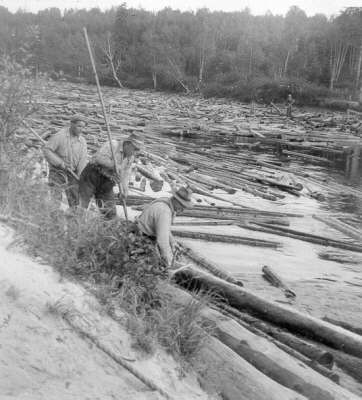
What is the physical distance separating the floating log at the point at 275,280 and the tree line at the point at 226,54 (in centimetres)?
4057

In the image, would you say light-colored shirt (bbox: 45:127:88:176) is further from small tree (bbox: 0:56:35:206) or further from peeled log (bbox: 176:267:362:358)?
peeled log (bbox: 176:267:362:358)

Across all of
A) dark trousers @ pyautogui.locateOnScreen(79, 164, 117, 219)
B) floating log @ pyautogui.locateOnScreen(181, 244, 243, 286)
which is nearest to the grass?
floating log @ pyautogui.locateOnScreen(181, 244, 243, 286)

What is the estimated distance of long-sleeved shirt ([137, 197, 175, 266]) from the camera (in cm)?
511

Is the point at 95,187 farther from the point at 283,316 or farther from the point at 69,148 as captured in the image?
the point at 283,316

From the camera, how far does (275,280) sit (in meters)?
7.24

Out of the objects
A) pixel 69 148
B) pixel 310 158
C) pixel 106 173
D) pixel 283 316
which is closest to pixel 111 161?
pixel 106 173

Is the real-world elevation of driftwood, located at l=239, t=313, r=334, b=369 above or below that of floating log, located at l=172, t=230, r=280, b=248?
above

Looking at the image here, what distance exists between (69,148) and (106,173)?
837mm

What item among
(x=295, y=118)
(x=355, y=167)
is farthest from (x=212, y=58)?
(x=355, y=167)

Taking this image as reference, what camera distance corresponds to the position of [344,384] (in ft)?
15.3

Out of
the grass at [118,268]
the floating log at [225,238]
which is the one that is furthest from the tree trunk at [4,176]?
the floating log at [225,238]

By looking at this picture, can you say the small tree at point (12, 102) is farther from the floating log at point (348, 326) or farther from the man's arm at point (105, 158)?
the floating log at point (348, 326)

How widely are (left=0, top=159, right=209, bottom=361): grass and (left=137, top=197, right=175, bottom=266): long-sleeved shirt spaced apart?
12cm

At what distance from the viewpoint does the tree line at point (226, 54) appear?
58812mm
